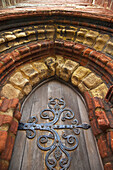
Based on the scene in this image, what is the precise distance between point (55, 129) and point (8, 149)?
27.3 inches

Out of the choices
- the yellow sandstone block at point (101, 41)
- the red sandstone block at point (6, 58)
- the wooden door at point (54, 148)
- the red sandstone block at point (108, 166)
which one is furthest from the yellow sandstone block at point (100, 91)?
the red sandstone block at point (6, 58)

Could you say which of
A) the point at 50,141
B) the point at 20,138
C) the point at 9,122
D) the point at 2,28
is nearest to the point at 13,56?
the point at 2,28

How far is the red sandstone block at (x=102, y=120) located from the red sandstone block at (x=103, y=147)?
143mm

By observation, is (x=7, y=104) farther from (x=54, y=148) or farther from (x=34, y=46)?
(x=34, y=46)

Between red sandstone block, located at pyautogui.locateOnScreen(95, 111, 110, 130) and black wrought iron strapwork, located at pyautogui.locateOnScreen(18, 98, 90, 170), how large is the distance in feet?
0.95

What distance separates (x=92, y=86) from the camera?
7.53 ft

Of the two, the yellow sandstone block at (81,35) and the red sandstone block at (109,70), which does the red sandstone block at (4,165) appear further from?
the yellow sandstone block at (81,35)

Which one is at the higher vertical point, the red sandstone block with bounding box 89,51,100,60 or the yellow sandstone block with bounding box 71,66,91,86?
the red sandstone block with bounding box 89,51,100,60

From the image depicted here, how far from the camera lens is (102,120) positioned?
69.1 inches

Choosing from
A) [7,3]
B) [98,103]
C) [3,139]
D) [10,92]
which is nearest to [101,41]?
[98,103]

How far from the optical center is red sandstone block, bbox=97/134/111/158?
161 cm

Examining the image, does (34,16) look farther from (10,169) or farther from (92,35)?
(10,169)

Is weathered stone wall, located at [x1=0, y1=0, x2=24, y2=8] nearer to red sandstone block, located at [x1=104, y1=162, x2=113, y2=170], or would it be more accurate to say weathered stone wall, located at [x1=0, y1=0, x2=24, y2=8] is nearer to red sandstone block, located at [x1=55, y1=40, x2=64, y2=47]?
red sandstone block, located at [x1=55, y1=40, x2=64, y2=47]

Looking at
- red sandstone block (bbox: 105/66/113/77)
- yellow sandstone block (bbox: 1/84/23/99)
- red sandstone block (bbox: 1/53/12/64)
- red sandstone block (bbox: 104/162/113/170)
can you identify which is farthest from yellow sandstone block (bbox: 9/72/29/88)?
red sandstone block (bbox: 104/162/113/170)
